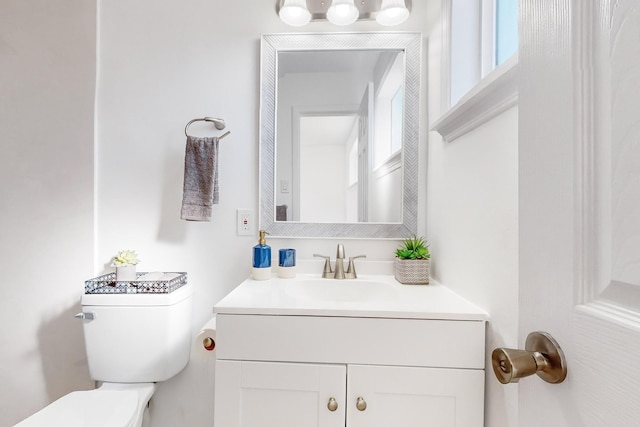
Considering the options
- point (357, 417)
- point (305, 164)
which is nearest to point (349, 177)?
point (305, 164)

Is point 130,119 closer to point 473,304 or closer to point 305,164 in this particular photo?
point 305,164

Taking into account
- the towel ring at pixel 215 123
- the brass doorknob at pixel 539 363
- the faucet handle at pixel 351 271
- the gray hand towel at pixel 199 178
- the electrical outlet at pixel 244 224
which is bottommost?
the faucet handle at pixel 351 271

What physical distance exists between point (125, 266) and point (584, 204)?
1.41 metres

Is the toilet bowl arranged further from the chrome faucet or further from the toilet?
the chrome faucet

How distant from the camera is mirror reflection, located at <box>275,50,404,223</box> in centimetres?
127

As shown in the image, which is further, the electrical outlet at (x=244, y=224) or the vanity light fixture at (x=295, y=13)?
the electrical outlet at (x=244, y=224)

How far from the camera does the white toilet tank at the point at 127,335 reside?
3.60ft

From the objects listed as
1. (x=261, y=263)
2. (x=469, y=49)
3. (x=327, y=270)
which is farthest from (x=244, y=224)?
(x=469, y=49)

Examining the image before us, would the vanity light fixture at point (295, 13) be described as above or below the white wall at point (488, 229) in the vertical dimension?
above

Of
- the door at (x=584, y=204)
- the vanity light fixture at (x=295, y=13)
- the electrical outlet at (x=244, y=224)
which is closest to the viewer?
the door at (x=584, y=204)

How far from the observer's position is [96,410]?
0.94 meters

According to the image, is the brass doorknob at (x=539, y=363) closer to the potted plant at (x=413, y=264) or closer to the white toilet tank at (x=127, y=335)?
the potted plant at (x=413, y=264)

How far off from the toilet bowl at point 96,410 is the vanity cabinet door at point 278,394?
0.40 meters

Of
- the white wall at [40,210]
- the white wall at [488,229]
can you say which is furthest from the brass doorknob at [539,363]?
the white wall at [40,210]
